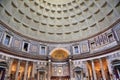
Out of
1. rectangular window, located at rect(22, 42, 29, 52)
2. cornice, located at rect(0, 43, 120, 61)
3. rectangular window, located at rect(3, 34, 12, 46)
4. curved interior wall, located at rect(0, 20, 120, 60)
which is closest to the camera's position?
cornice, located at rect(0, 43, 120, 61)

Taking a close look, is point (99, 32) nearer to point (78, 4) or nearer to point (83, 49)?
point (83, 49)

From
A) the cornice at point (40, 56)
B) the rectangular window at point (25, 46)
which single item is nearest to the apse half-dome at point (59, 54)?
the cornice at point (40, 56)

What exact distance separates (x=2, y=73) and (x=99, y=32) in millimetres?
20048

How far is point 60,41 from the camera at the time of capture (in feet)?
89.2

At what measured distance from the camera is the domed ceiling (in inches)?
856

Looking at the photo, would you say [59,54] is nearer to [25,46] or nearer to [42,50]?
[42,50]

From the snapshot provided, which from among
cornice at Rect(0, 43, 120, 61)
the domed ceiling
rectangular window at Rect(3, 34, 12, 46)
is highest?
the domed ceiling

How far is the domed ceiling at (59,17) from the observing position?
21731 millimetres

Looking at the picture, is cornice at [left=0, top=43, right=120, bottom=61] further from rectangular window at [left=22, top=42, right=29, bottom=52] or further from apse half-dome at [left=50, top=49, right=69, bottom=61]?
apse half-dome at [left=50, top=49, right=69, bottom=61]

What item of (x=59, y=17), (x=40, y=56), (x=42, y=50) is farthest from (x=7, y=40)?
(x=59, y=17)

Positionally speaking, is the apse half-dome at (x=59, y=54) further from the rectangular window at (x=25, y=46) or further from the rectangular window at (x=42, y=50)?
the rectangular window at (x=25, y=46)

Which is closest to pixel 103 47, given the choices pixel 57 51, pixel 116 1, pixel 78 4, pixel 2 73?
pixel 116 1

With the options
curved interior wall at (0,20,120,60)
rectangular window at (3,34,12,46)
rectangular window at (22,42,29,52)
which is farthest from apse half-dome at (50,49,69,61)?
rectangular window at (3,34,12,46)

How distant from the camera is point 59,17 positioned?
97.1 feet
